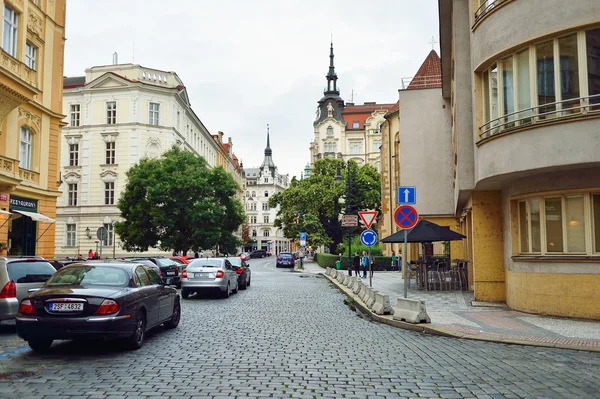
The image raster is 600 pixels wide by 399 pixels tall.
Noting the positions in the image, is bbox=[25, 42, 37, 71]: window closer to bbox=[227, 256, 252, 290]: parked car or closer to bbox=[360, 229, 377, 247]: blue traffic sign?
bbox=[227, 256, 252, 290]: parked car

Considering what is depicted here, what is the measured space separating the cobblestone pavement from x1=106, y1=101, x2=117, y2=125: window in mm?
46939

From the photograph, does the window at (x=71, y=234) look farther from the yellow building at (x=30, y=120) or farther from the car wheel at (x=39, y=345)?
the car wheel at (x=39, y=345)

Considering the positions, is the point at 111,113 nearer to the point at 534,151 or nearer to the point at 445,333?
the point at 534,151

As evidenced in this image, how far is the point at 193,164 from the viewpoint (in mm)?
44750

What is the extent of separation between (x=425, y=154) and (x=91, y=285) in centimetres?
2257

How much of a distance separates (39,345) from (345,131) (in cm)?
10691

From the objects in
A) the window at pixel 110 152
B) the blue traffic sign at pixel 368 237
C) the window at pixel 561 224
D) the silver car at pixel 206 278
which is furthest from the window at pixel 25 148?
the window at pixel 110 152

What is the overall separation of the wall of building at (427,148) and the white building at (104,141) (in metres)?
31.5

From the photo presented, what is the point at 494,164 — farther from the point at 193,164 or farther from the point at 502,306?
the point at 193,164

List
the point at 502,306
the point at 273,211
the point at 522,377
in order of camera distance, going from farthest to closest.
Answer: the point at 273,211 < the point at 502,306 < the point at 522,377

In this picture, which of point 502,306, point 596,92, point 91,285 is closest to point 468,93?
point 596,92

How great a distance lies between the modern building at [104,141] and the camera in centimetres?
5394

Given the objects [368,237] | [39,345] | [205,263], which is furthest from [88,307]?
[368,237]

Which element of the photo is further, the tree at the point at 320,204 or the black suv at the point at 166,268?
the tree at the point at 320,204
